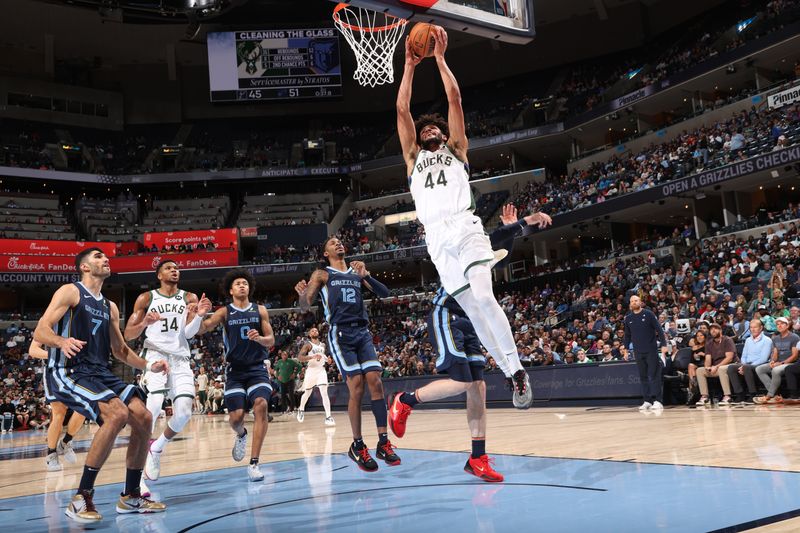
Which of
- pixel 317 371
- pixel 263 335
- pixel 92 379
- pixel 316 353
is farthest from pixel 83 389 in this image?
pixel 317 371

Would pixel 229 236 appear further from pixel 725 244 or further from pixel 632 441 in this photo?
pixel 632 441

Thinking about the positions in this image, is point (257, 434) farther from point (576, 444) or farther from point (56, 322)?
point (576, 444)

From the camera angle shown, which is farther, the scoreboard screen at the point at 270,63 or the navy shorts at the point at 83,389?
the scoreboard screen at the point at 270,63

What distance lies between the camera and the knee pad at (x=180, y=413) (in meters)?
6.80

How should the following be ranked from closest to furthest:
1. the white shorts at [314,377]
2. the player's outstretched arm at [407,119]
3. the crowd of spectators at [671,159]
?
1. the player's outstretched arm at [407,119]
2. the white shorts at [314,377]
3. the crowd of spectators at [671,159]

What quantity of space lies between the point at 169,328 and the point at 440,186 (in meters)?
3.41

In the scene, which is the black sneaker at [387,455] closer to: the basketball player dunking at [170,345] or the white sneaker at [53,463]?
the basketball player dunking at [170,345]

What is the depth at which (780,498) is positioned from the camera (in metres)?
3.78

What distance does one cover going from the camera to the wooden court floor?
5734 millimetres

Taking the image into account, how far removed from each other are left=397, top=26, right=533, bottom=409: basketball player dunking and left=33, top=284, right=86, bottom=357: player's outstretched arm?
2705 millimetres

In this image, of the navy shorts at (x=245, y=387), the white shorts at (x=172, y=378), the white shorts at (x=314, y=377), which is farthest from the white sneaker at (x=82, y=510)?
the white shorts at (x=314, y=377)

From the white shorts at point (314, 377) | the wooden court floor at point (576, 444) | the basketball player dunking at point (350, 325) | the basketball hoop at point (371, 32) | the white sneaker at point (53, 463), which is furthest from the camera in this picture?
the white shorts at point (314, 377)

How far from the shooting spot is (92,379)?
5129 millimetres

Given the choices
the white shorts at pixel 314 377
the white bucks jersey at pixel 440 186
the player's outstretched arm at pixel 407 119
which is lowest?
the white shorts at pixel 314 377
